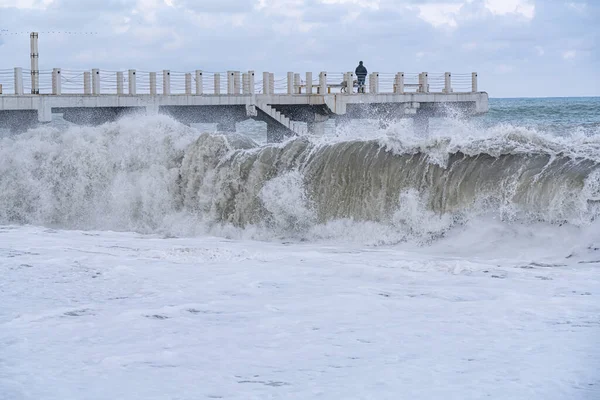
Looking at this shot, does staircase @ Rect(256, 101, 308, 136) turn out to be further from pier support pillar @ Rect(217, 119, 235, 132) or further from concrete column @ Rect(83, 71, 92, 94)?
concrete column @ Rect(83, 71, 92, 94)

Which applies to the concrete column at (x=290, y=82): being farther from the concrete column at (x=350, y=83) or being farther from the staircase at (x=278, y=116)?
the concrete column at (x=350, y=83)

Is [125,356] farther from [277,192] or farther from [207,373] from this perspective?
[277,192]

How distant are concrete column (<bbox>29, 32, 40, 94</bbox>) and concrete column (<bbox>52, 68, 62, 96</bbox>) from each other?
416 millimetres

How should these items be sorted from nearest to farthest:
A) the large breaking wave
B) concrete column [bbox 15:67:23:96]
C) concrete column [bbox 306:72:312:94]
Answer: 1. the large breaking wave
2. concrete column [bbox 15:67:23:96]
3. concrete column [bbox 306:72:312:94]

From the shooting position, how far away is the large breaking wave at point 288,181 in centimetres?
1220

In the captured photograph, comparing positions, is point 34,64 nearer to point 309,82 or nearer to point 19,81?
point 19,81

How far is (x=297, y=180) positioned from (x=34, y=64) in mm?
11399

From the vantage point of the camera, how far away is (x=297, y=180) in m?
15.0

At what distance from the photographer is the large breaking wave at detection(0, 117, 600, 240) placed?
12203 millimetres

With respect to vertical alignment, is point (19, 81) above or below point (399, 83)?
below

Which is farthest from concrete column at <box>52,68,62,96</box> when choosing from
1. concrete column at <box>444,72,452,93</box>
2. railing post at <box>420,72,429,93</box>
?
concrete column at <box>444,72,452,93</box>

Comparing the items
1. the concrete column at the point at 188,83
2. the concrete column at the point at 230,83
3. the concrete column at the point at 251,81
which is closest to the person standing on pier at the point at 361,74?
the concrete column at the point at 251,81

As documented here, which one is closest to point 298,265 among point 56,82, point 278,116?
point 56,82

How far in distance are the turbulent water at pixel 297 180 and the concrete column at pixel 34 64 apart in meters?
2.69
